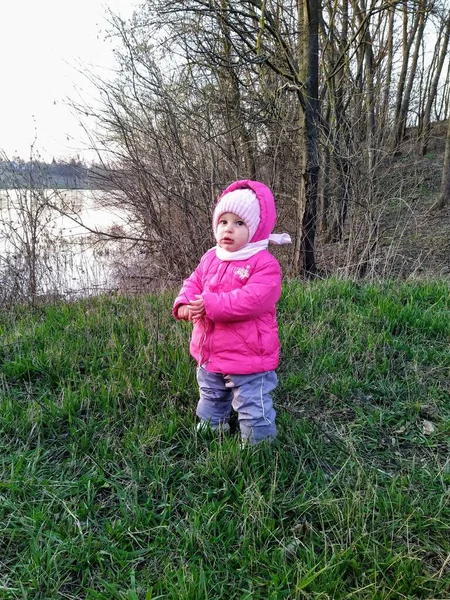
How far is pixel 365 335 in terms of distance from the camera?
12.2ft

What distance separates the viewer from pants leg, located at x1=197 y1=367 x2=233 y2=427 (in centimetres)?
258

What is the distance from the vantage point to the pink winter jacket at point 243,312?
2.30 meters

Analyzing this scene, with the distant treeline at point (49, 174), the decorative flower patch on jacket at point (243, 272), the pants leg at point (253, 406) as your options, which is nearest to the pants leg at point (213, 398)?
the pants leg at point (253, 406)

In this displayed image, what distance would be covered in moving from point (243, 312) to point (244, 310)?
0.04 ft

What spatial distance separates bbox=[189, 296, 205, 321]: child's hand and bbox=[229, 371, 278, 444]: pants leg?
1.37 ft

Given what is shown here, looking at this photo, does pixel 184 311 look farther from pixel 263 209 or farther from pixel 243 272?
pixel 263 209

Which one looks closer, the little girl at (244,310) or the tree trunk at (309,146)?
the little girl at (244,310)

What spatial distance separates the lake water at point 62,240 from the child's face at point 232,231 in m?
4.08

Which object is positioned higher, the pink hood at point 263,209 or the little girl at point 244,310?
the pink hood at point 263,209

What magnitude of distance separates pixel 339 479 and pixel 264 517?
1.75 ft

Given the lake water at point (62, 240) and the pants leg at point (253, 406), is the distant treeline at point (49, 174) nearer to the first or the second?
the lake water at point (62, 240)

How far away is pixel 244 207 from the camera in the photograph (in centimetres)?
235

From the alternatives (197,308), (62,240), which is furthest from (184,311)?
(62,240)

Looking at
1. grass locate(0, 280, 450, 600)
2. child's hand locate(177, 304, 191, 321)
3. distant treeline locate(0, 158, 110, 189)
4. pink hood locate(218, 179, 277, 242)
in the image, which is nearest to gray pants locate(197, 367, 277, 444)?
grass locate(0, 280, 450, 600)
